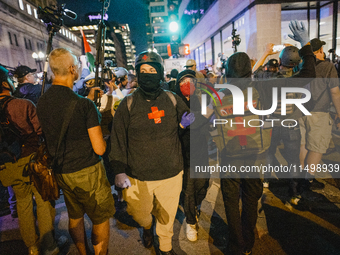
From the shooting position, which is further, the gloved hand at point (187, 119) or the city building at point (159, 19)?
the city building at point (159, 19)

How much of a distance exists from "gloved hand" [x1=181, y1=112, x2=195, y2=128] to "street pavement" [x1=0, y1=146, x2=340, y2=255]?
5.59ft

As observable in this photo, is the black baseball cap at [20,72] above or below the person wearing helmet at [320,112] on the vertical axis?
above

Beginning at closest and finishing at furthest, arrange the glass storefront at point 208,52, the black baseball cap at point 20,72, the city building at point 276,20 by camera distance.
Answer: the black baseball cap at point 20,72 → the city building at point 276,20 → the glass storefront at point 208,52

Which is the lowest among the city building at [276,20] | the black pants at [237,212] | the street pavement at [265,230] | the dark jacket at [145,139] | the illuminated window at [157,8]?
the street pavement at [265,230]

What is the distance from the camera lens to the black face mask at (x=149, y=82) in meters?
2.33

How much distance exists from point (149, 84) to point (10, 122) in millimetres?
1695

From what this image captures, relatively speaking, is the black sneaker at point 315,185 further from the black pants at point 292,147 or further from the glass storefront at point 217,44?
the glass storefront at point 217,44

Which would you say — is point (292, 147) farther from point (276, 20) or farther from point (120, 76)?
point (276, 20)

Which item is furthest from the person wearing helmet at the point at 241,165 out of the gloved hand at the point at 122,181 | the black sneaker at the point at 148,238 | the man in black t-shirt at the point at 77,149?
the man in black t-shirt at the point at 77,149

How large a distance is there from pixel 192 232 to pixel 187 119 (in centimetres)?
166

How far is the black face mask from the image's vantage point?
2332 millimetres

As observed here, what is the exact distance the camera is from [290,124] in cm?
356

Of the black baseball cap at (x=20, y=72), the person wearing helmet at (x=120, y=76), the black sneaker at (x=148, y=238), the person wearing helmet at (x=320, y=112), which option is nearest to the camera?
the black sneaker at (x=148, y=238)

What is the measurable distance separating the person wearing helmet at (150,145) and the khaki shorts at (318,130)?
8.39 feet
